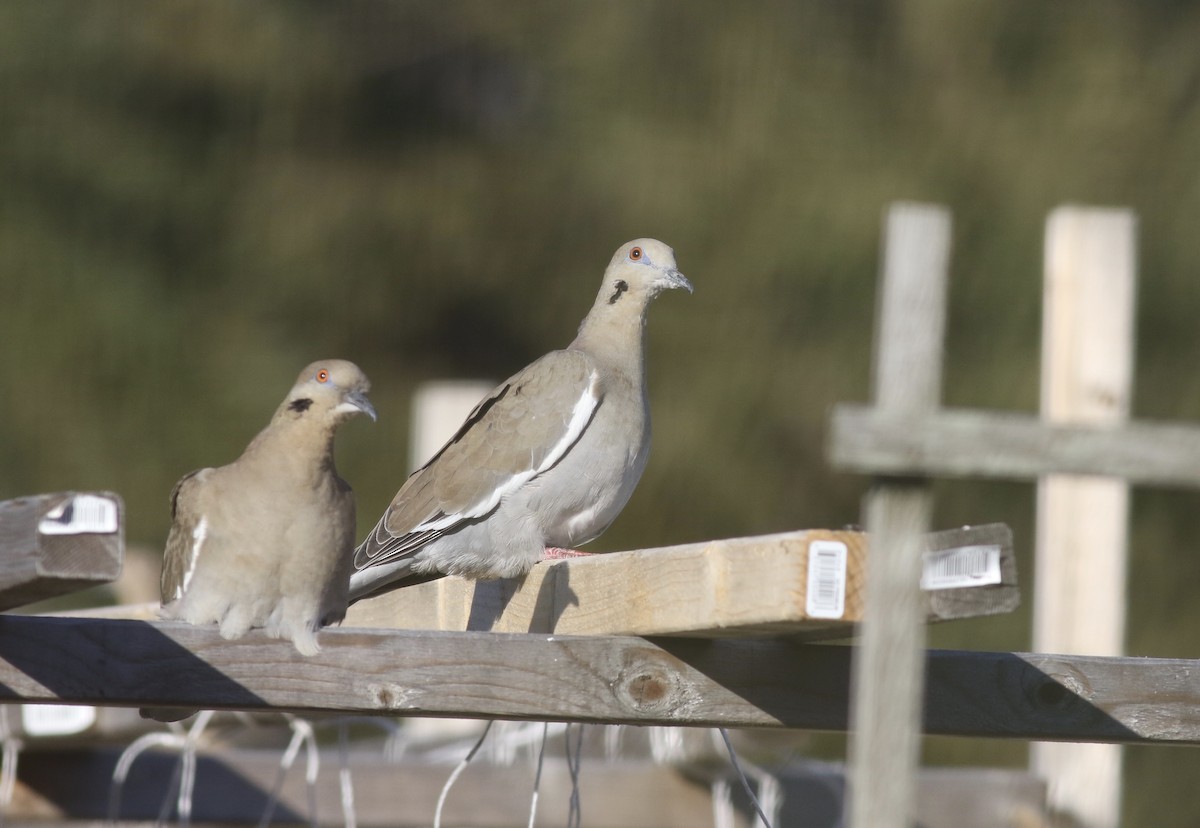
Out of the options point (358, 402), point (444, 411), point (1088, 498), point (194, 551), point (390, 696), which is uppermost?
point (444, 411)

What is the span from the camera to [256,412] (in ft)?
35.1

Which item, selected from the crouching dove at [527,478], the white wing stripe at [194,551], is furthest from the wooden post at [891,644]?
the crouching dove at [527,478]

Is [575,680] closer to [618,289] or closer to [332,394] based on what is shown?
[332,394]

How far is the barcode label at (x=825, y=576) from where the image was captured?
2062 mm

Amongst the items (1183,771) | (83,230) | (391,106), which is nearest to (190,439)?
(83,230)

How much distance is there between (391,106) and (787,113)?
2884 mm

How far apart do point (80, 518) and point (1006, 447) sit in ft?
3.45

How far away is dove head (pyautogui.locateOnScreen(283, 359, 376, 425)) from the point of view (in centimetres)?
305

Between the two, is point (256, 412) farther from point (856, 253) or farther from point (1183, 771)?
point (1183, 771)

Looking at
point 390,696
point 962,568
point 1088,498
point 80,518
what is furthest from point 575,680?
point 1088,498

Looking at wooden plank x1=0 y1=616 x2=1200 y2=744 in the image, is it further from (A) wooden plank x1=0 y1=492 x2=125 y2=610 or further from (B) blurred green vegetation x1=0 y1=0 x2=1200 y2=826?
(B) blurred green vegetation x1=0 y1=0 x2=1200 y2=826

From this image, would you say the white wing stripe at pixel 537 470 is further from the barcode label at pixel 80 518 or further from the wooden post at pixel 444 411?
the barcode label at pixel 80 518

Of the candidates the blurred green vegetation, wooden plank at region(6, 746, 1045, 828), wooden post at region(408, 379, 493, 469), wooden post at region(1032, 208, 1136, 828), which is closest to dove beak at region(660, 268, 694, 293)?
wooden post at region(1032, 208, 1136, 828)

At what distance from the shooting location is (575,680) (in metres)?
2.39
